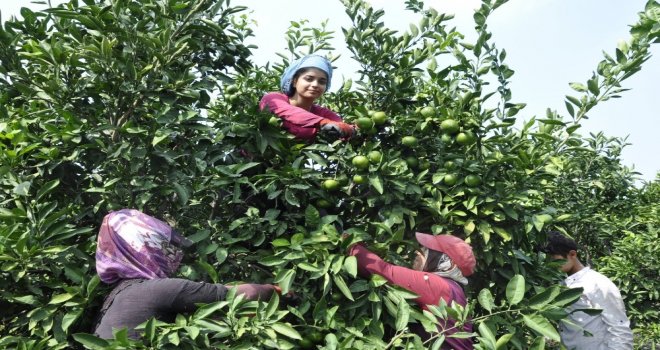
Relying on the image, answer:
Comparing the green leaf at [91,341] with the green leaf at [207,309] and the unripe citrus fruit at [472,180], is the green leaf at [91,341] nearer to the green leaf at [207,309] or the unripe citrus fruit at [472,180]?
the green leaf at [207,309]

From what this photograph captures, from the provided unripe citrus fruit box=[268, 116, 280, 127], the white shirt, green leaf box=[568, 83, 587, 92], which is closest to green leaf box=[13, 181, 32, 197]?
unripe citrus fruit box=[268, 116, 280, 127]

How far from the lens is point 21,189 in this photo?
9.02ft

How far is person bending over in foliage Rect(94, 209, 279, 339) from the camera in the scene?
98.6 inches

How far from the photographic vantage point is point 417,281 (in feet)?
9.47

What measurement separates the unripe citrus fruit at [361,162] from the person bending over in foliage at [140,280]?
2.38 feet

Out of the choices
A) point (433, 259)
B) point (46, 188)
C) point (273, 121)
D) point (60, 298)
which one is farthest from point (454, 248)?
point (46, 188)

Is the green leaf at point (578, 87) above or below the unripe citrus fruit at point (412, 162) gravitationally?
above

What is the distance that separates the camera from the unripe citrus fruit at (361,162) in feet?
10.0

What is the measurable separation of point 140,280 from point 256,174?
87 cm

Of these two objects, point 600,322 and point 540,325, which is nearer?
point 540,325

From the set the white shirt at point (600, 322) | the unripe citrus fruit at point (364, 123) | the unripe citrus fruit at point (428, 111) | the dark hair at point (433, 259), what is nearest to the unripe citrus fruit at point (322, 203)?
the unripe citrus fruit at point (364, 123)

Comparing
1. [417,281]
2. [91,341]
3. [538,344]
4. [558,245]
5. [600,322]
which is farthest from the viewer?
[558,245]

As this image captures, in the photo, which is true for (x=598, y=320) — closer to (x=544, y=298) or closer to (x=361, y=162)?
(x=544, y=298)

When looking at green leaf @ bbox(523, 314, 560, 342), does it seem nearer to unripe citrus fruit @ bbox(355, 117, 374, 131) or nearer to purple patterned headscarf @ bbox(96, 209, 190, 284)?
unripe citrus fruit @ bbox(355, 117, 374, 131)
